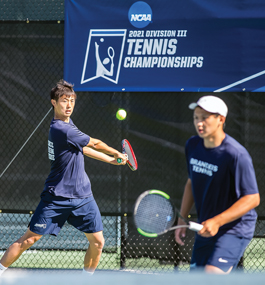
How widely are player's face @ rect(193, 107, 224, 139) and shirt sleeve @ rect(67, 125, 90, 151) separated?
4.72 ft

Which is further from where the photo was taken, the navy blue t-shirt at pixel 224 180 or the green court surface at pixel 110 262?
the green court surface at pixel 110 262

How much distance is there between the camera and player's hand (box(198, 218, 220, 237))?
8.62ft

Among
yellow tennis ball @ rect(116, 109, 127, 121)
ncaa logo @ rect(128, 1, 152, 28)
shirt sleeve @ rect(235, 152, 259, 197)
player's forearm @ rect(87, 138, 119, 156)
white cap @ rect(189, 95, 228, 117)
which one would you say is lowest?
shirt sleeve @ rect(235, 152, 259, 197)

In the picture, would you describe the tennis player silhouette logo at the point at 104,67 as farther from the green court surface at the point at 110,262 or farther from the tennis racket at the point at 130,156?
the green court surface at the point at 110,262

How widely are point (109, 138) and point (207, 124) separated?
2.17 metres

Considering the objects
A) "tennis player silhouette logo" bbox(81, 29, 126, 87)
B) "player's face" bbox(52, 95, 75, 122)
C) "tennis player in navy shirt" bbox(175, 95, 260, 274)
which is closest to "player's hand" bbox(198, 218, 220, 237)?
"tennis player in navy shirt" bbox(175, 95, 260, 274)

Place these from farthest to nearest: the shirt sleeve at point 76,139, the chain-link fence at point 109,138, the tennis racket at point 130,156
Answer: the chain-link fence at point 109,138, the tennis racket at point 130,156, the shirt sleeve at point 76,139

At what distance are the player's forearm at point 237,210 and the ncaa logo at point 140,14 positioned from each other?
2.62 metres

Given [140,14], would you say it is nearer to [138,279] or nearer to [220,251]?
[220,251]

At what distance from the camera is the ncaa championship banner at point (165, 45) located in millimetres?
4672

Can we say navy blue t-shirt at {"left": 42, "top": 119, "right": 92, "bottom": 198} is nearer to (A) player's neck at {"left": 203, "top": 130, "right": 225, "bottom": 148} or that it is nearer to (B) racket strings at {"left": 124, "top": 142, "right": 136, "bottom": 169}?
(B) racket strings at {"left": 124, "top": 142, "right": 136, "bottom": 169}

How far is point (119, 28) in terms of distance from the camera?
4.79m

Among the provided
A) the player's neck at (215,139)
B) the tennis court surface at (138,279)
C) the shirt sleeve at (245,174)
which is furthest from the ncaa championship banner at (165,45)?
the tennis court surface at (138,279)

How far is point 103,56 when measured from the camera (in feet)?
15.8
